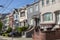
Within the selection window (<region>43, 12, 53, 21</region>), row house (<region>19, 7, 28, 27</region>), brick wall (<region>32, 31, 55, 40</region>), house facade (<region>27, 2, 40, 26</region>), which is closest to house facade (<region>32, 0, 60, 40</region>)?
window (<region>43, 12, 53, 21</region>)

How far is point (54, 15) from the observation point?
3722 cm

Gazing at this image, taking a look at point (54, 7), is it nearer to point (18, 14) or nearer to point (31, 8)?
point (31, 8)

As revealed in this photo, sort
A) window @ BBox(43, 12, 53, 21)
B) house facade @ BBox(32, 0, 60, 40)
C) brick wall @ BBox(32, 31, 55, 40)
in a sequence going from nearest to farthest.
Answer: brick wall @ BBox(32, 31, 55, 40) < house facade @ BBox(32, 0, 60, 40) < window @ BBox(43, 12, 53, 21)

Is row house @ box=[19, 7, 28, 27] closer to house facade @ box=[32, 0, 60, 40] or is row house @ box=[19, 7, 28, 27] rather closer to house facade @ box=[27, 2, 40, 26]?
house facade @ box=[27, 2, 40, 26]

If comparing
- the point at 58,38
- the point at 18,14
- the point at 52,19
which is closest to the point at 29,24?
the point at 18,14

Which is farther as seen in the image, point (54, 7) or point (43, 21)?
Answer: point (43, 21)

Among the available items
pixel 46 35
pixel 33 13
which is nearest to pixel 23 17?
pixel 33 13

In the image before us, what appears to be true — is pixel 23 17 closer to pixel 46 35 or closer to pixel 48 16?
pixel 48 16

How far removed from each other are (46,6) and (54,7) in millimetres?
2363

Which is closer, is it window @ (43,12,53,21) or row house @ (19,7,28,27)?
window @ (43,12,53,21)

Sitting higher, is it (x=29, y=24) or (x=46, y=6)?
(x=46, y=6)

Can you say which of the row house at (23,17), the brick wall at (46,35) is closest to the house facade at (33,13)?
the row house at (23,17)

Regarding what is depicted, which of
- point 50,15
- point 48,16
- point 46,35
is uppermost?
point 50,15

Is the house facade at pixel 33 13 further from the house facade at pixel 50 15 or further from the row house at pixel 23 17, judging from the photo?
the house facade at pixel 50 15
